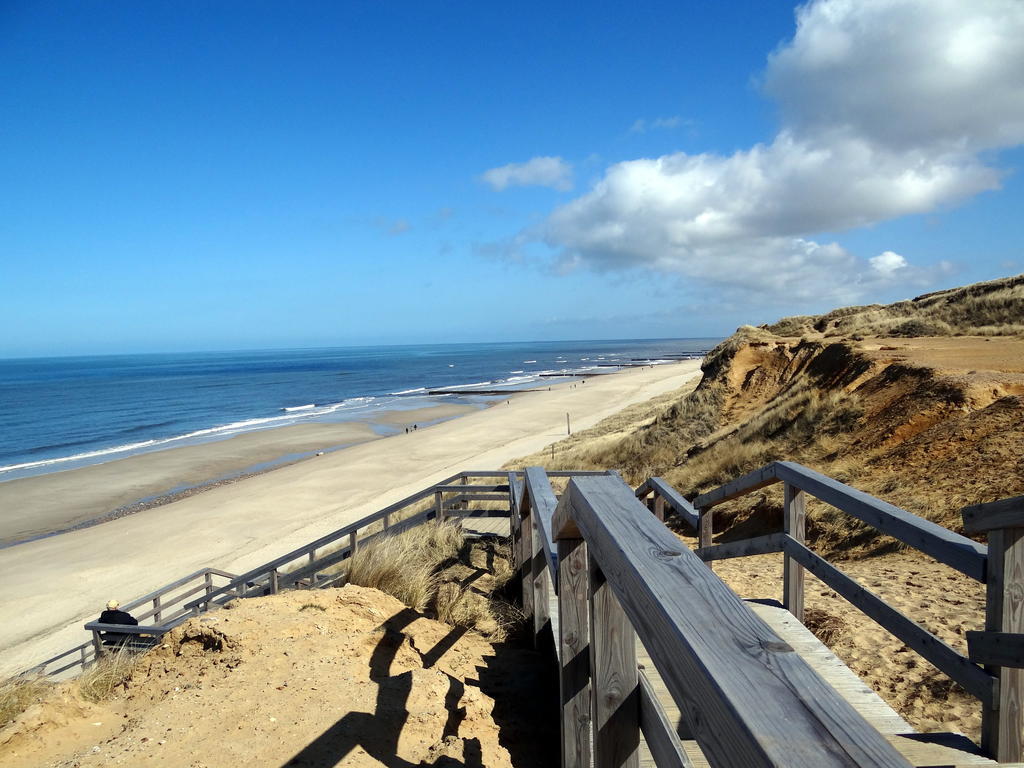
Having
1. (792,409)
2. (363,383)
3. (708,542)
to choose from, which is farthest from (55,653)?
(363,383)

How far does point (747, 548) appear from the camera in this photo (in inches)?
171

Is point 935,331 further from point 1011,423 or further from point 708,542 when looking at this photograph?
point 708,542

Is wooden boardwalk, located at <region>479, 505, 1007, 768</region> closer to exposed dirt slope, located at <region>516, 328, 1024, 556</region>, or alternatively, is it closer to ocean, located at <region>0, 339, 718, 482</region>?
exposed dirt slope, located at <region>516, 328, 1024, 556</region>

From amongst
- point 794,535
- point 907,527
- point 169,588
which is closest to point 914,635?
point 907,527

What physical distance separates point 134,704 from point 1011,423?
8.46m

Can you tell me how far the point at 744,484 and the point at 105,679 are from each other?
160 inches

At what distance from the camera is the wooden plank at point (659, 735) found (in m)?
1.34

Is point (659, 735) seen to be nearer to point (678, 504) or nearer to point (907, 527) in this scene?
point (907, 527)

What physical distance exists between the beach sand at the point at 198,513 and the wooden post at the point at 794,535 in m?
12.9

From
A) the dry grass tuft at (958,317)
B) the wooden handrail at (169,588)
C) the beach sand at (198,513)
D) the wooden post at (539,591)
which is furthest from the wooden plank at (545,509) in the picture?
the dry grass tuft at (958,317)

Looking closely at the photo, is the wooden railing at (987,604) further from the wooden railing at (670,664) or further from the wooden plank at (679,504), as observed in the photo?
the wooden plank at (679,504)

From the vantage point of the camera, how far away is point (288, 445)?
3600 cm

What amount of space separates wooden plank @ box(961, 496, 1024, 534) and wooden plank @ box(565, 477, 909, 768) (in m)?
1.33

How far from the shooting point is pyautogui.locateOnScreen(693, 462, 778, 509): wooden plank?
3947 mm
